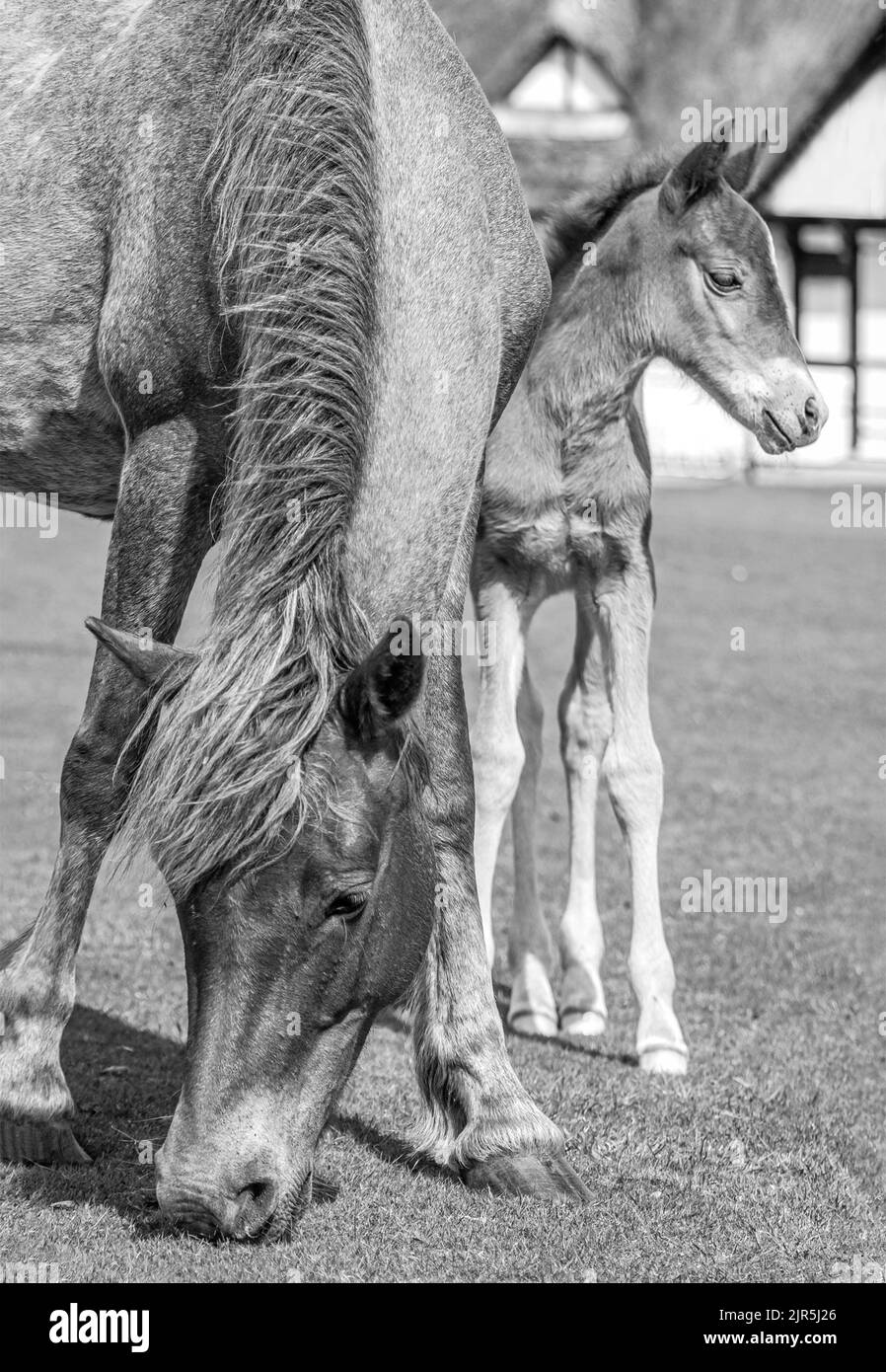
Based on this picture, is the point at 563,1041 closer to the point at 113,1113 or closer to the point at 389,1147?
the point at 389,1147

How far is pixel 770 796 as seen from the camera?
10.8m

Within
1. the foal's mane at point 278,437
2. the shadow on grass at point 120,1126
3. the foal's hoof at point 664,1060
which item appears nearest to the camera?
the foal's mane at point 278,437

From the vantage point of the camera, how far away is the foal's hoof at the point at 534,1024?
243 inches

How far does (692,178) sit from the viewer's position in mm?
5930

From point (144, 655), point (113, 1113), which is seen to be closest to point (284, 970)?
point (144, 655)

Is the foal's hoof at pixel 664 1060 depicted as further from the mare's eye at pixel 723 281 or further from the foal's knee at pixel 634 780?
the mare's eye at pixel 723 281

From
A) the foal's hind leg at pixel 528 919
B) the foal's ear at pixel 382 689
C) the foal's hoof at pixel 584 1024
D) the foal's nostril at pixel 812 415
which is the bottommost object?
the foal's hoof at pixel 584 1024

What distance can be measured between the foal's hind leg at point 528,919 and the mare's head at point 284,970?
8.50 feet

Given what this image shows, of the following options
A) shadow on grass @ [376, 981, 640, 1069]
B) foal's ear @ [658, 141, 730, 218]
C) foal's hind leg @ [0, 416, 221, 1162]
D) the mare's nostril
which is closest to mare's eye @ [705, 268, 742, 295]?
foal's ear @ [658, 141, 730, 218]

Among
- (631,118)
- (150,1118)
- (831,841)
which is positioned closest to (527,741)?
(150,1118)

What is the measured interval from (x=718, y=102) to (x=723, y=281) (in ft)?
81.5

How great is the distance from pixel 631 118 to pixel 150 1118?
27.1m

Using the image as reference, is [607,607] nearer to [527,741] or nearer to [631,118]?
[527,741]

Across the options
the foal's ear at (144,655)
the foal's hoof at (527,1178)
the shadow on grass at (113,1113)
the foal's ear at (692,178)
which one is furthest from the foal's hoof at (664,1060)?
the foal's ear at (692,178)
